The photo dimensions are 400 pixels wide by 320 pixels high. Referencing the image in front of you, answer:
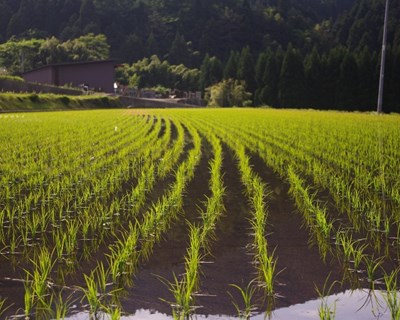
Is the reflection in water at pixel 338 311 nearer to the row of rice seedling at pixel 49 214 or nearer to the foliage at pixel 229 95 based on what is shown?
the row of rice seedling at pixel 49 214

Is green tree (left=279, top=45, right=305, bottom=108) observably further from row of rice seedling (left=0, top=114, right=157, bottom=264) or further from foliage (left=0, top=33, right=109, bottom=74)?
row of rice seedling (left=0, top=114, right=157, bottom=264)

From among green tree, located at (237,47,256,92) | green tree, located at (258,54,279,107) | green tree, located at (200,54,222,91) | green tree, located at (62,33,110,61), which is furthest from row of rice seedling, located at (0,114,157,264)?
green tree, located at (62,33,110,61)

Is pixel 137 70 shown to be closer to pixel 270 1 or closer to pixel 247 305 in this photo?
pixel 270 1

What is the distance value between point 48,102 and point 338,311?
105 ft

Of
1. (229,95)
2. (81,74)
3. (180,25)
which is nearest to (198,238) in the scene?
(229,95)

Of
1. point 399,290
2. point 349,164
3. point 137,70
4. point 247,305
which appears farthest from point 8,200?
point 137,70

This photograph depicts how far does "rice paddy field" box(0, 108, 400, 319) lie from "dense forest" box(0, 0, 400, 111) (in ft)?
125

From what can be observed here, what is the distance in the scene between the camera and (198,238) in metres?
3.97

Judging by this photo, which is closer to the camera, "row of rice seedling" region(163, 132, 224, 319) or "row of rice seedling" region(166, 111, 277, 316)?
"row of rice seedling" region(163, 132, 224, 319)

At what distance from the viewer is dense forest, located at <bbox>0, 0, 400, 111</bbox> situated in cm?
4575

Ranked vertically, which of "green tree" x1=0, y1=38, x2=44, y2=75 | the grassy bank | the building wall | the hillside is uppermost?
the hillside

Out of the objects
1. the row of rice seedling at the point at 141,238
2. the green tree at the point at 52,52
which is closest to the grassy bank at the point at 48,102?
the green tree at the point at 52,52

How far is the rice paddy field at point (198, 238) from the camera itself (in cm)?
290

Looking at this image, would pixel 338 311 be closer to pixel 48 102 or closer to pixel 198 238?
pixel 198 238
